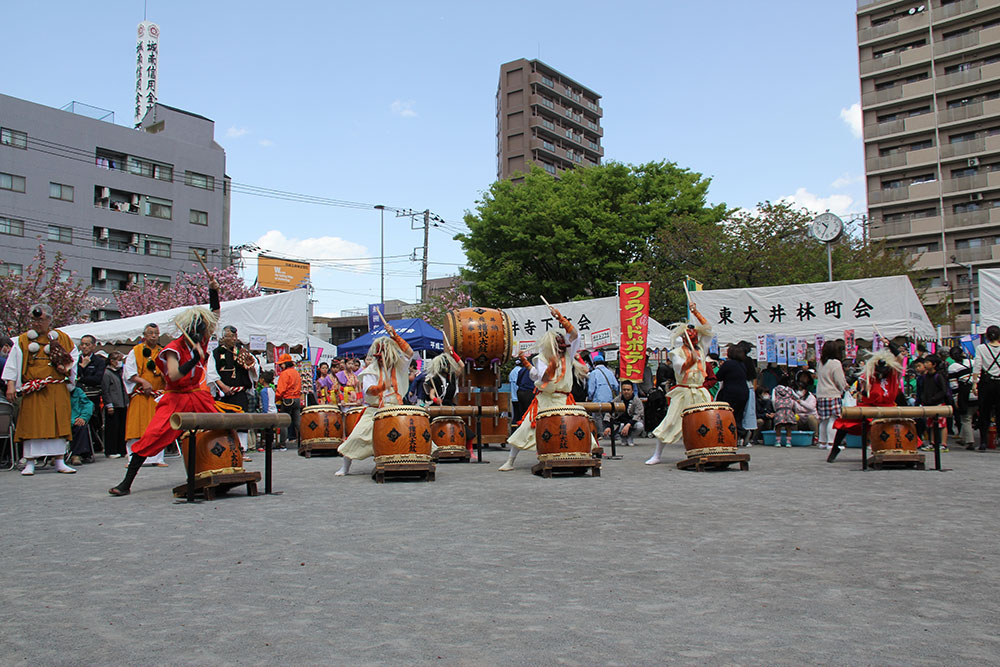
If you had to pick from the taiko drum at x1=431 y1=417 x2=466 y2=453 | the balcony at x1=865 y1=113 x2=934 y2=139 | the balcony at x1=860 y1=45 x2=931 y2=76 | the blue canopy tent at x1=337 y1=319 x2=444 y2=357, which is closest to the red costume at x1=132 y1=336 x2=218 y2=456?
the taiko drum at x1=431 y1=417 x2=466 y2=453

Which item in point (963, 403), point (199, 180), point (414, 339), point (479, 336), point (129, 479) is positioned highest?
point (199, 180)

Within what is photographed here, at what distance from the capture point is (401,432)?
8.66m

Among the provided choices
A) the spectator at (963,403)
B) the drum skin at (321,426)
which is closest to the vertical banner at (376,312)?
the drum skin at (321,426)

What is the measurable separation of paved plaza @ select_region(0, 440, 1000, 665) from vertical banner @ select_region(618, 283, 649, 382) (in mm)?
8447

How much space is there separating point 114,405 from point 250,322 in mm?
3554

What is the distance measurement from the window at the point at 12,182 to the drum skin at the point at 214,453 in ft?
120

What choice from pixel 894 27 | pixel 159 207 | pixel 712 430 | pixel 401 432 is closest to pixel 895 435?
pixel 712 430

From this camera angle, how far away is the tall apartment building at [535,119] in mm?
72188

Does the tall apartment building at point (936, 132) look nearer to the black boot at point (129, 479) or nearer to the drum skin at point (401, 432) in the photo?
the drum skin at point (401, 432)

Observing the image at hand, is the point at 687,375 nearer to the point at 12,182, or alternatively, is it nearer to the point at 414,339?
the point at 414,339

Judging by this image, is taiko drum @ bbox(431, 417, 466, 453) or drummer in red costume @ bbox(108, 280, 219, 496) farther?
taiko drum @ bbox(431, 417, 466, 453)

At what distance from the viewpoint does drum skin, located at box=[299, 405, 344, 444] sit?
1290 cm

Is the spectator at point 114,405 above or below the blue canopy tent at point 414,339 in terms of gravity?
below

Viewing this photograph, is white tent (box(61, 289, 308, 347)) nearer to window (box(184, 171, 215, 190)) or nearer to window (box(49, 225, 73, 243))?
window (box(49, 225, 73, 243))
